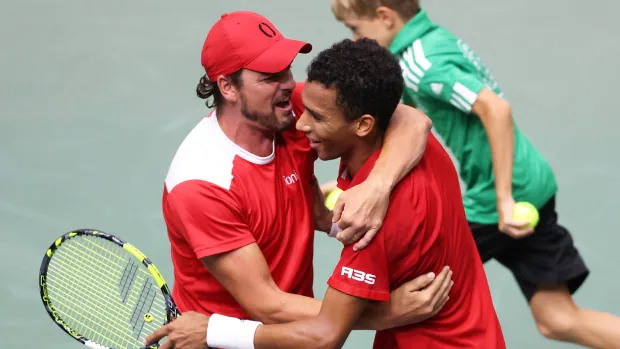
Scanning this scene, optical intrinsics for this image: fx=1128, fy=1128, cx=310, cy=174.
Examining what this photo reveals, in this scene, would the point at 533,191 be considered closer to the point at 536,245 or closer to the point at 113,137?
the point at 536,245

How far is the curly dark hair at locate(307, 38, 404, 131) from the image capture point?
139 inches

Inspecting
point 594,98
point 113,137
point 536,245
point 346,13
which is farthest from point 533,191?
point 113,137

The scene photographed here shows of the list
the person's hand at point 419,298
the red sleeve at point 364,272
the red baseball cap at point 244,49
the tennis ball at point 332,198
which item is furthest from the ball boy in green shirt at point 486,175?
the red sleeve at point 364,272

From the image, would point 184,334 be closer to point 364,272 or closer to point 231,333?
point 231,333

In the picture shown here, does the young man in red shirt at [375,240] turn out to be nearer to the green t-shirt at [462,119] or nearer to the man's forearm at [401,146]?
the man's forearm at [401,146]

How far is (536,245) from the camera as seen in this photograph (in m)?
5.21

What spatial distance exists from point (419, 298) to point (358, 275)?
0.27m

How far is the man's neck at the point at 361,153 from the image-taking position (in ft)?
12.2

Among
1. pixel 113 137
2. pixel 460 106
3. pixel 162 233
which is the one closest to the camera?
pixel 460 106

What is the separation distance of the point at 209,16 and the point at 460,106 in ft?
12.1

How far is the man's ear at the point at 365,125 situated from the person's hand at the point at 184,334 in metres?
0.86

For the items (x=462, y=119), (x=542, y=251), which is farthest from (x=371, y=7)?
(x=542, y=251)

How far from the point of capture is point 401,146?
368 centimetres

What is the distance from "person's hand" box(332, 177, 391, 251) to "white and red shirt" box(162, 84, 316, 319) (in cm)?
45
